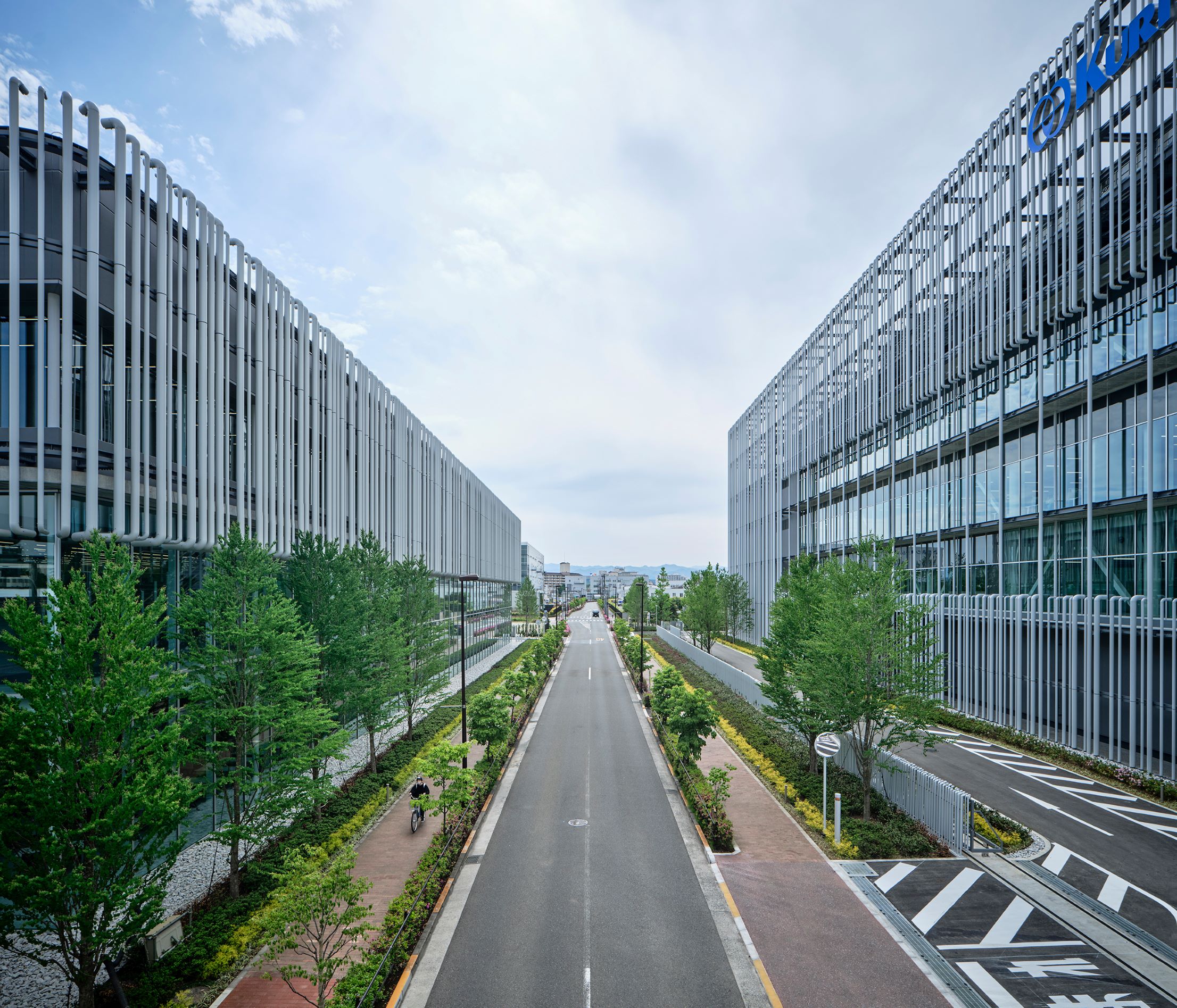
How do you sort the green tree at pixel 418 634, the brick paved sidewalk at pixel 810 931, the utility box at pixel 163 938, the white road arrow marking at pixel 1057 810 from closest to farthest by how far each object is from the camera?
1. the brick paved sidewalk at pixel 810 931
2. the utility box at pixel 163 938
3. the white road arrow marking at pixel 1057 810
4. the green tree at pixel 418 634

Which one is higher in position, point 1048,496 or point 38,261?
point 38,261

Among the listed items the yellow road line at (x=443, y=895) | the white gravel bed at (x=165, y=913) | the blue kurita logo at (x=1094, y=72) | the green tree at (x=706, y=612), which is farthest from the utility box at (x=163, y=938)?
the green tree at (x=706, y=612)

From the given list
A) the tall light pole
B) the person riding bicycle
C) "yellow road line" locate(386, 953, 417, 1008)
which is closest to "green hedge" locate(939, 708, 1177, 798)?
the tall light pole

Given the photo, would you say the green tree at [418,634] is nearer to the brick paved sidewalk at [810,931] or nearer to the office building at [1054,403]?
the brick paved sidewalk at [810,931]

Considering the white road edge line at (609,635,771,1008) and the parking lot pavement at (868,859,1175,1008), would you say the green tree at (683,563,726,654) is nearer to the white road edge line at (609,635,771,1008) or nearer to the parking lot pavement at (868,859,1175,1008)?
the white road edge line at (609,635,771,1008)

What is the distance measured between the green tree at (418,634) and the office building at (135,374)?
5200 millimetres

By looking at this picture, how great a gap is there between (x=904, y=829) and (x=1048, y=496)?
1991 cm

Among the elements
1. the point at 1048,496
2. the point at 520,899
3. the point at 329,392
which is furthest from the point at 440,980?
the point at 1048,496

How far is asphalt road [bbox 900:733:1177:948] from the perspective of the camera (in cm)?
1622

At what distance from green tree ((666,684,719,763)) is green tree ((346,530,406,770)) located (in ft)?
38.1

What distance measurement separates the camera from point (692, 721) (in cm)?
2577

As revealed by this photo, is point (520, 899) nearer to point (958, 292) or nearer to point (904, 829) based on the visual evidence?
point (904, 829)

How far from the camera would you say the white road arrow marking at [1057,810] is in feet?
67.0

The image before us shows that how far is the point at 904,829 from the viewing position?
2011 cm
